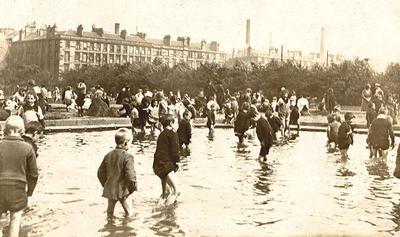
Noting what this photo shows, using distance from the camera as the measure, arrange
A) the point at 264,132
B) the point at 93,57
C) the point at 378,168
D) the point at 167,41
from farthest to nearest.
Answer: the point at 167,41
the point at 93,57
the point at 264,132
the point at 378,168

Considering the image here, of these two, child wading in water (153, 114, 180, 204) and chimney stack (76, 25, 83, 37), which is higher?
chimney stack (76, 25, 83, 37)

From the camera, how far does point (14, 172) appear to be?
633cm

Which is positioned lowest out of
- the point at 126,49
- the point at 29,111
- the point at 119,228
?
the point at 119,228

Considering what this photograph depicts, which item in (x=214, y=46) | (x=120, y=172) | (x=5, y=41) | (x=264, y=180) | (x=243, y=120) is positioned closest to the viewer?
(x=120, y=172)

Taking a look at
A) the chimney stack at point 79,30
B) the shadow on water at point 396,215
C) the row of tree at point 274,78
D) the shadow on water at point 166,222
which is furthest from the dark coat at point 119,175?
the chimney stack at point 79,30

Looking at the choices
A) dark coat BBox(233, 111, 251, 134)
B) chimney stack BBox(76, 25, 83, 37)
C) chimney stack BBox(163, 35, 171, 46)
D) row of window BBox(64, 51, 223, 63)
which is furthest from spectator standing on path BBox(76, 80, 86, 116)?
chimney stack BBox(163, 35, 171, 46)

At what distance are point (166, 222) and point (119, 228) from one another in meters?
0.80

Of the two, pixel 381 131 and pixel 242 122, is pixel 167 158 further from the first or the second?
pixel 242 122

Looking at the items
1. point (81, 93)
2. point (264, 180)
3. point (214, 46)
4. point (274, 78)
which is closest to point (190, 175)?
point (264, 180)

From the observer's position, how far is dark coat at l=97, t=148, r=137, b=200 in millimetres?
8156

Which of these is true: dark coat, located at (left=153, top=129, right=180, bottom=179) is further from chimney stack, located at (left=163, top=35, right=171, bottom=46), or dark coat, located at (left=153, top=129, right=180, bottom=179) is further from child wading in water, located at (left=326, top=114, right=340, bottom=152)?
chimney stack, located at (left=163, top=35, right=171, bottom=46)

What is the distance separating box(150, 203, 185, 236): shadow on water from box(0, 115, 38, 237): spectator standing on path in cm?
211

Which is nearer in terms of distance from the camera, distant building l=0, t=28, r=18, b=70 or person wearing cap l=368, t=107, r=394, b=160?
person wearing cap l=368, t=107, r=394, b=160

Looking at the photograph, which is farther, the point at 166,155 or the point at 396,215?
the point at 166,155
